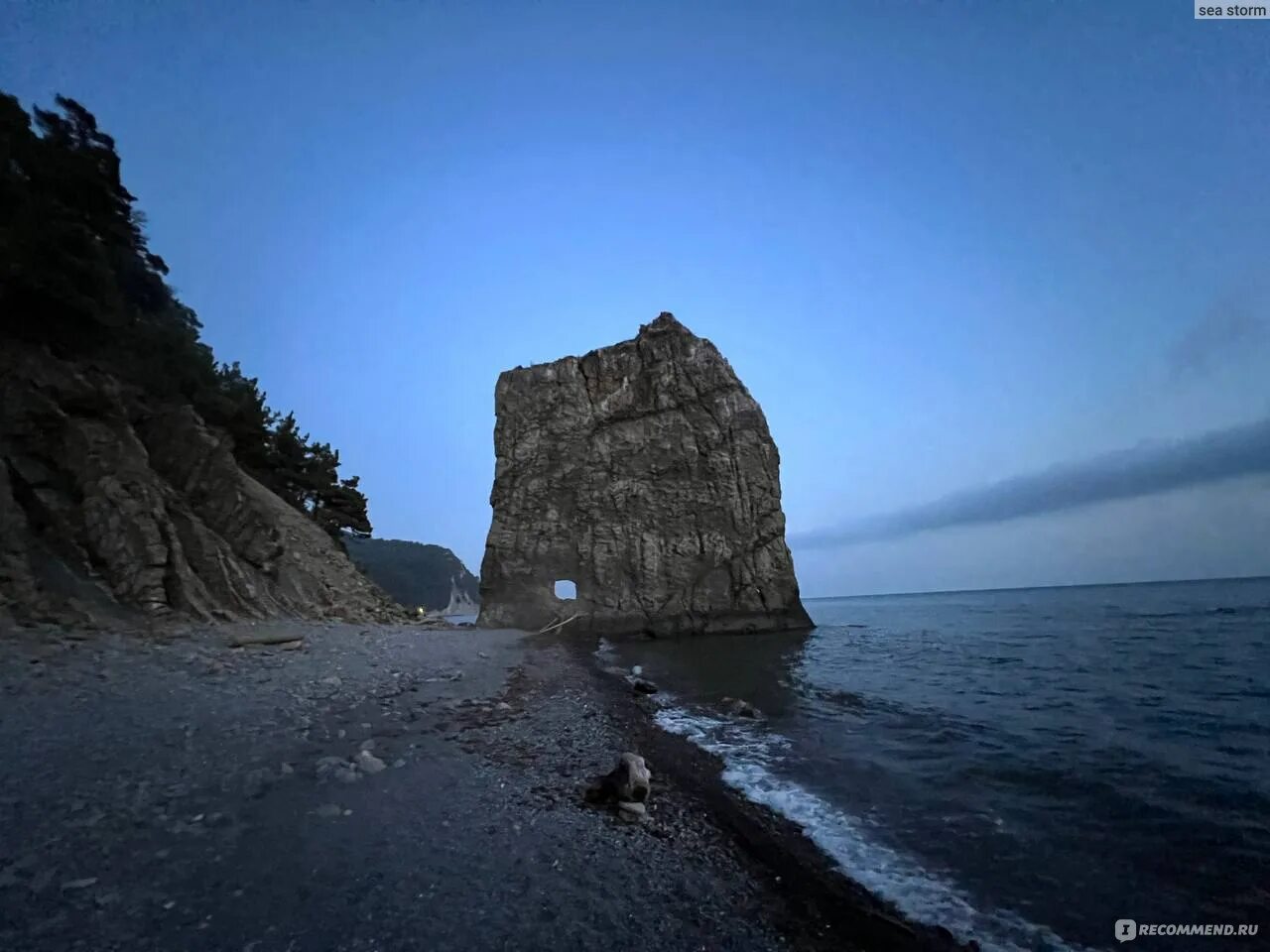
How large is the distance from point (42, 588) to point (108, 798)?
34.0 ft

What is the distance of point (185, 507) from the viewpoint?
602 inches

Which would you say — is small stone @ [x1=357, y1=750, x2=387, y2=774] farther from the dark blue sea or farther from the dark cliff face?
the dark cliff face

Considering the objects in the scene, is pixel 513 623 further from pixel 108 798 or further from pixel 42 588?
pixel 108 798

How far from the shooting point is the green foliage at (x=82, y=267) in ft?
43.1

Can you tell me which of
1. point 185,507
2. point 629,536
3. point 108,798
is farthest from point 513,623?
point 108,798

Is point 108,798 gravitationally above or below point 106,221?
below

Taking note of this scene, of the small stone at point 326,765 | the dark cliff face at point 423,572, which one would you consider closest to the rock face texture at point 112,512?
the small stone at point 326,765

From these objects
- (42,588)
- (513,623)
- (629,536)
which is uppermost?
(629,536)

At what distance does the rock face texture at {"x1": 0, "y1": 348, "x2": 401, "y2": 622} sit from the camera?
11.1 m

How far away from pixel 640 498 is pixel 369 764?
1151 inches

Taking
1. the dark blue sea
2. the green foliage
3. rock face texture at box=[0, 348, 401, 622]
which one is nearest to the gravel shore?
the dark blue sea

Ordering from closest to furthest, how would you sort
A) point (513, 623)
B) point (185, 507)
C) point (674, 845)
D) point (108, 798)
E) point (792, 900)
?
point (792, 900) → point (108, 798) → point (674, 845) → point (185, 507) → point (513, 623)

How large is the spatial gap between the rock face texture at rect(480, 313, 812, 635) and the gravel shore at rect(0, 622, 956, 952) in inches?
988

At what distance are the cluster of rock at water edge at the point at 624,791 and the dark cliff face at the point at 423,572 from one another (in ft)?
397
